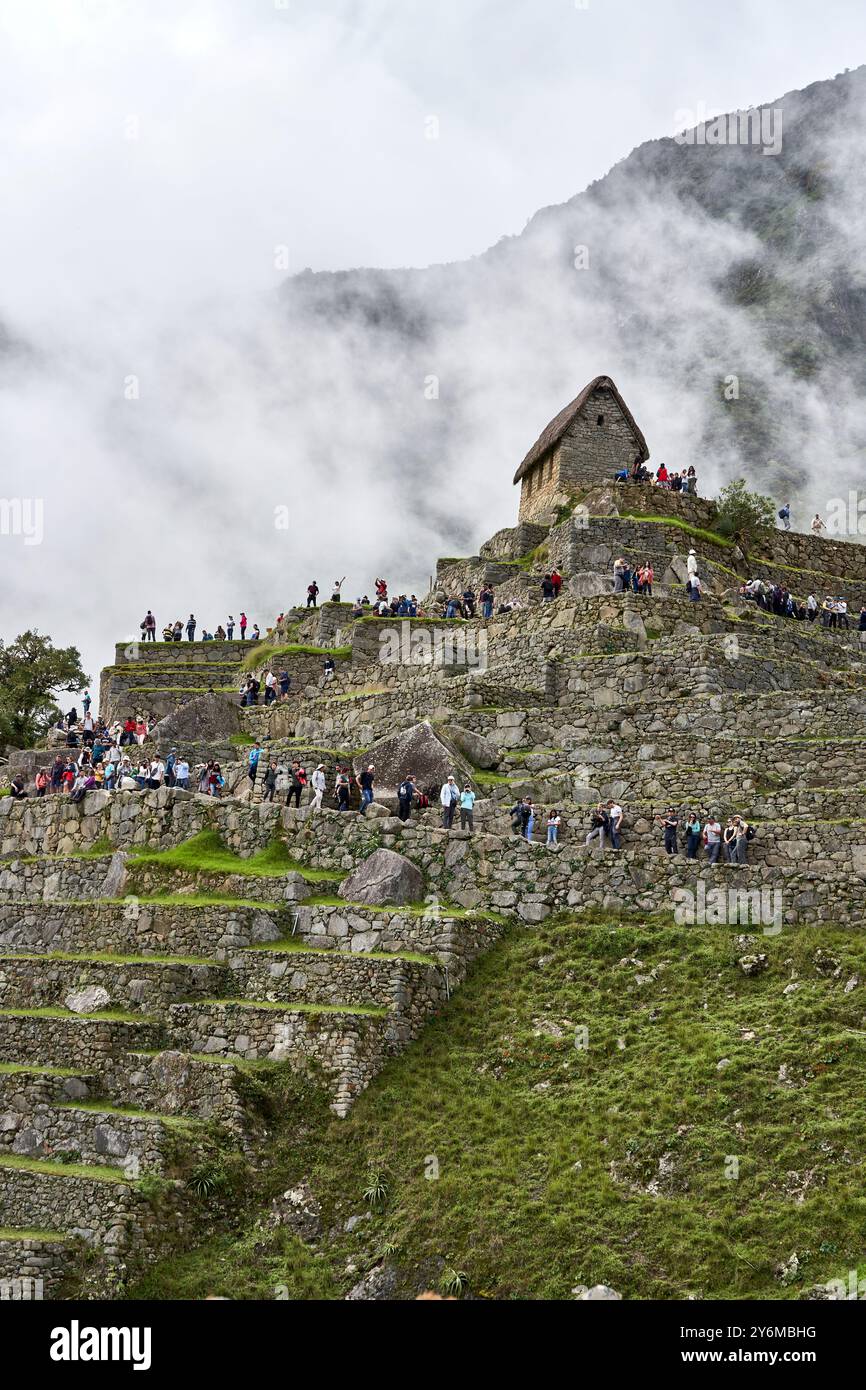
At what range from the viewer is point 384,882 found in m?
26.8

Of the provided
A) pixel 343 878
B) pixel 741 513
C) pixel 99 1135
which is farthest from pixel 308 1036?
pixel 741 513

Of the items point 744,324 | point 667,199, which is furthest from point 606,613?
point 667,199

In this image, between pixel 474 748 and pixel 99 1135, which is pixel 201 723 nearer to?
pixel 474 748

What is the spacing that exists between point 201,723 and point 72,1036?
1954cm

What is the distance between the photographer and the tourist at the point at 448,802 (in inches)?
1126

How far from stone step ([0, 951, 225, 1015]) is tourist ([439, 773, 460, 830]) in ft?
18.7

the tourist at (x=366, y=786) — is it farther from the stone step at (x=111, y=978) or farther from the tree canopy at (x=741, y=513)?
the tree canopy at (x=741, y=513)

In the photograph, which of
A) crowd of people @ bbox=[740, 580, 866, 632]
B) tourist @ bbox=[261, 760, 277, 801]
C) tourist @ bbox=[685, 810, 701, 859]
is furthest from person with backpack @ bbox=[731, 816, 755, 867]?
crowd of people @ bbox=[740, 580, 866, 632]

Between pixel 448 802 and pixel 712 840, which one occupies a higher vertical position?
pixel 448 802

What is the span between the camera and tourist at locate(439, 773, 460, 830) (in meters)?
28.6

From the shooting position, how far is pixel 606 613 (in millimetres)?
38406

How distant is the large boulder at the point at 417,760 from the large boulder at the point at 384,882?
3884 millimetres

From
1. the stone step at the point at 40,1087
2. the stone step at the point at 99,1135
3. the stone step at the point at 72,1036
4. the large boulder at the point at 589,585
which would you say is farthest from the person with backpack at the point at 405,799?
the large boulder at the point at 589,585

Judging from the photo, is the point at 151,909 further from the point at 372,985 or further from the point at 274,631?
the point at 274,631
